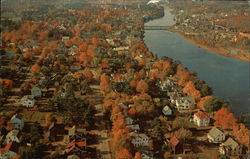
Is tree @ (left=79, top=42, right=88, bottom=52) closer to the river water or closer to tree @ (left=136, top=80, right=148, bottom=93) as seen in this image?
the river water

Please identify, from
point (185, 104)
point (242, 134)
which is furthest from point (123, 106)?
point (242, 134)

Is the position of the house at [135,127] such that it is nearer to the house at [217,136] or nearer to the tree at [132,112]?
the tree at [132,112]

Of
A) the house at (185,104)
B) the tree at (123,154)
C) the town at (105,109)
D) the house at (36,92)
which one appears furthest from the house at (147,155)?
the house at (36,92)

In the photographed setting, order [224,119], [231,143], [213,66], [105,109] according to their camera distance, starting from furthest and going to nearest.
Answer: [213,66]
[105,109]
[224,119]
[231,143]

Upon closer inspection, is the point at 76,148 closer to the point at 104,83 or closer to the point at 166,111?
the point at 166,111

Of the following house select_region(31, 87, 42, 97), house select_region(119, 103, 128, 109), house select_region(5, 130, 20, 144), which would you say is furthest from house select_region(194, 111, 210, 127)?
house select_region(31, 87, 42, 97)

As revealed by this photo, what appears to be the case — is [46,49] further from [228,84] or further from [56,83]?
[228,84]
